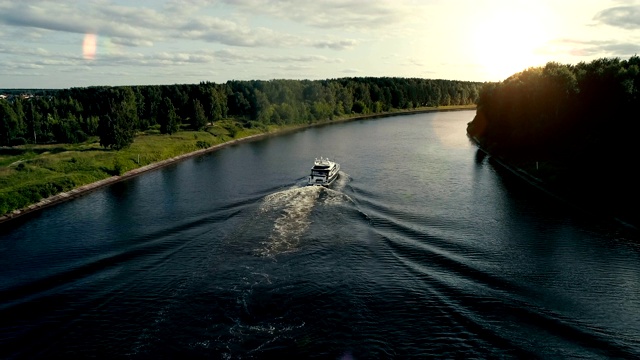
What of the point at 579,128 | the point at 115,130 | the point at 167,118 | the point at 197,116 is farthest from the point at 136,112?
the point at 579,128

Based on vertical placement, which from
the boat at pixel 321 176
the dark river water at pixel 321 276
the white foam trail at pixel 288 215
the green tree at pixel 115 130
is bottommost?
the dark river water at pixel 321 276

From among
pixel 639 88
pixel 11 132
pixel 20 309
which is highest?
pixel 639 88

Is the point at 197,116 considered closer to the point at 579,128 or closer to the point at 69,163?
the point at 69,163

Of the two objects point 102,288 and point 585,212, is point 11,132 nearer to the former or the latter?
point 102,288

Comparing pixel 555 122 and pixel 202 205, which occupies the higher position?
pixel 555 122

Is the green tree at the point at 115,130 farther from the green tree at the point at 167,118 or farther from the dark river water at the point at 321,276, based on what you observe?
the dark river water at the point at 321,276

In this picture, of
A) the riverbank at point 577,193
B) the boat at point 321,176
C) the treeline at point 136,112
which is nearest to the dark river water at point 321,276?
the riverbank at point 577,193

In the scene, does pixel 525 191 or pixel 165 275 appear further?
pixel 525 191

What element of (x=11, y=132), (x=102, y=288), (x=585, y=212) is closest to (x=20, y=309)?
(x=102, y=288)
